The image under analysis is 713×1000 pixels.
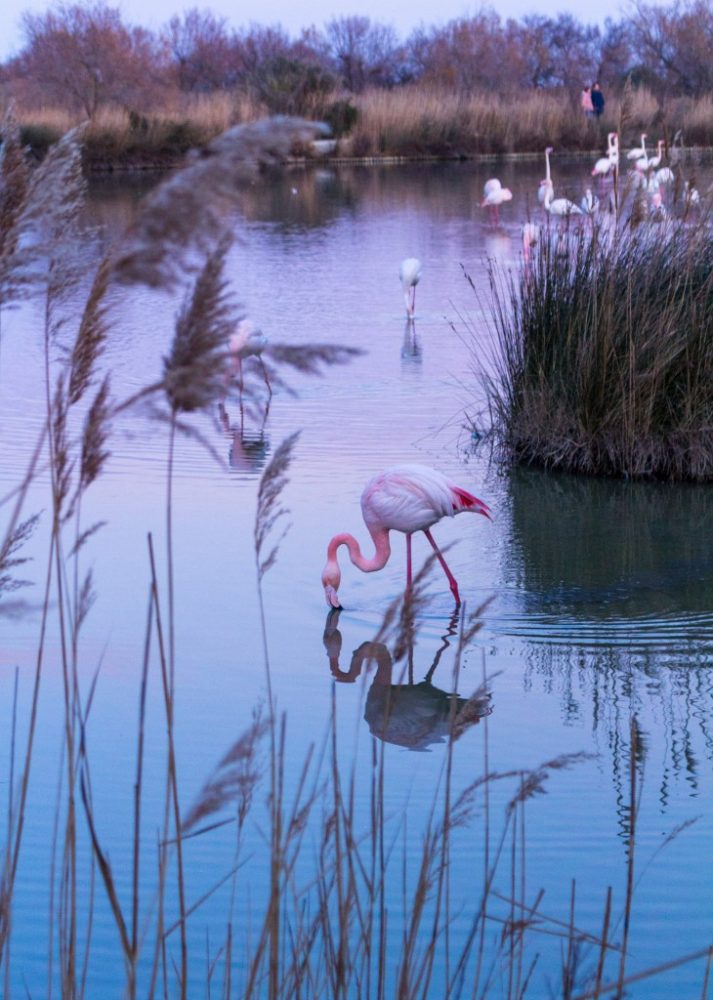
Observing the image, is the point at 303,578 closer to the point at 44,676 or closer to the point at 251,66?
the point at 44,676

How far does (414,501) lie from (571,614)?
Result: 0.63 m

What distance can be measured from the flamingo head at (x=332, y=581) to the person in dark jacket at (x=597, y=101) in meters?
25.4

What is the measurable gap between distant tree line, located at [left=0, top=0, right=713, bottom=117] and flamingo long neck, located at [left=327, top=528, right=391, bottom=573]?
23933mm

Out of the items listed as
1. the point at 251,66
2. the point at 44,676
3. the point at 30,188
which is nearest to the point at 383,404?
the point at 44,676

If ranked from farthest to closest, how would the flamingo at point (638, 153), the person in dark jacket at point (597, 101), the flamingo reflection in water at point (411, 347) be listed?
the person in dark jacket at point (597, 101), the flamingo reflection in water at point (411, 347), the flamingo at point (638, 153)

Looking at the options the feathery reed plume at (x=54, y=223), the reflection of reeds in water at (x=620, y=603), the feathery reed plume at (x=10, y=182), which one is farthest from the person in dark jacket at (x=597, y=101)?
the feathery reed plume at (x=54, y=223)

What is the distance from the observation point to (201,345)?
5.07 ft

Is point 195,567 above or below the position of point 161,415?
below

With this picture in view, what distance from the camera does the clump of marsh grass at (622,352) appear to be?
19.3 ft

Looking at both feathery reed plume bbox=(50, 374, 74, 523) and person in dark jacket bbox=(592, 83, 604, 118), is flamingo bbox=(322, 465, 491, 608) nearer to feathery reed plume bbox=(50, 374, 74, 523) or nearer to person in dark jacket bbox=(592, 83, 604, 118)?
feathery reed plume bbox=(50, 374, 74, 523)

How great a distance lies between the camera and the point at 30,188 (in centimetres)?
181

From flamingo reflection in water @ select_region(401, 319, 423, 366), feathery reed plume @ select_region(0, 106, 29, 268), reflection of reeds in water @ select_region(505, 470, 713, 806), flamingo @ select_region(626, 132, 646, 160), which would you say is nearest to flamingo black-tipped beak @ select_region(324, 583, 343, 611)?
reflection of reeds in water @ select_region(505, 470, 713, 806)

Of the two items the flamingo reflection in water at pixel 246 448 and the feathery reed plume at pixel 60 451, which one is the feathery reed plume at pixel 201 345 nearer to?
the feathery reed plume at pixel 60 451

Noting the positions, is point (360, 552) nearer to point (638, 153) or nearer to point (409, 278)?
point (409, 278)
